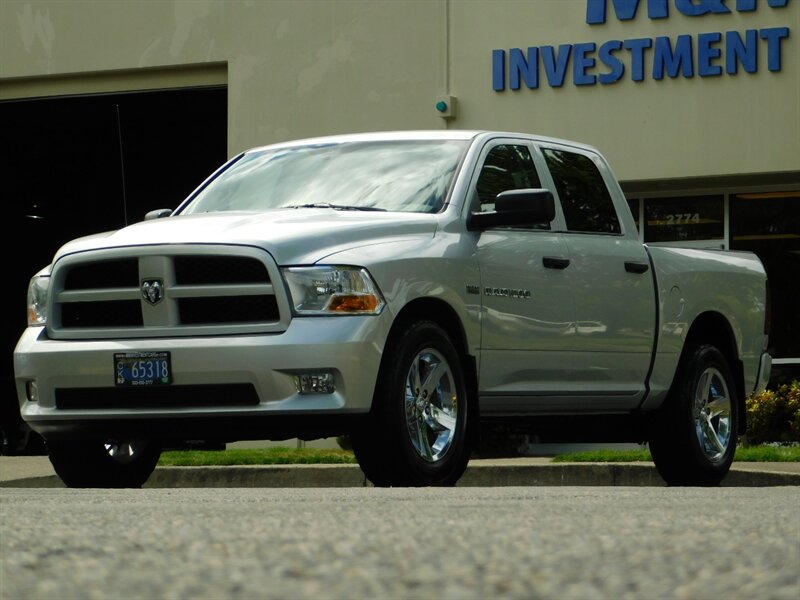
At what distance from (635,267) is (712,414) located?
136 cm

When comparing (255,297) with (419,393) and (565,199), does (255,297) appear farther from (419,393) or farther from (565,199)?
(565,199)

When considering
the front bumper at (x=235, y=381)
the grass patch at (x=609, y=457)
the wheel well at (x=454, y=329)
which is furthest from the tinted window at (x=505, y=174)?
the grass patch at (x=609, y=457)

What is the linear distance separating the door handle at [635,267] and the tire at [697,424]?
31.7 inches

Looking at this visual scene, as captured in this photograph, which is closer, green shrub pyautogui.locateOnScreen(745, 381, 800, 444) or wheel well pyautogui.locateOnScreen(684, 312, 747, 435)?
wheel well pyautogui.locateOnScreen(684, 312, 747, 435)

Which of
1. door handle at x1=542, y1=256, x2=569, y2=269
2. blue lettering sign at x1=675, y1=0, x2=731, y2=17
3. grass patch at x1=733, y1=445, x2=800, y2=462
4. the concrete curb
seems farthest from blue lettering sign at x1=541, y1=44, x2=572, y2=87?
door handle at x1=542, y1=256, x2=569, y2=269

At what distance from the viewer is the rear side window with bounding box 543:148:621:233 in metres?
10.0

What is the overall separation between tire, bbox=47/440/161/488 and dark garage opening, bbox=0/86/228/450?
12436 millimetres

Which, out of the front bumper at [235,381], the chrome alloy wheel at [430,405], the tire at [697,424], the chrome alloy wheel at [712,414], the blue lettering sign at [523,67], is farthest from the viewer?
the blue lettering sign at [523,67]

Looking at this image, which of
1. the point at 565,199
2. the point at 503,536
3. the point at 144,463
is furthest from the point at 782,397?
the point at 503,536

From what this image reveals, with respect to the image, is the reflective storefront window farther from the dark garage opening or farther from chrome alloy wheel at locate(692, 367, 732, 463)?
chrome alloy wheel at locate(692, 367, 732, 463)

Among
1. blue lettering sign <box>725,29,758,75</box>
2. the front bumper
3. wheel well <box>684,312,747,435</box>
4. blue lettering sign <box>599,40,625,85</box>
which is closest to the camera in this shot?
the front bumper

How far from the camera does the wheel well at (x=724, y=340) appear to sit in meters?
10.9

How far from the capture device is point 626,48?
19.2 meters

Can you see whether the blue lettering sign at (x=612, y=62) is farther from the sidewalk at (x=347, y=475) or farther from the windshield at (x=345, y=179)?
the windshield at (x=345, y=179)
